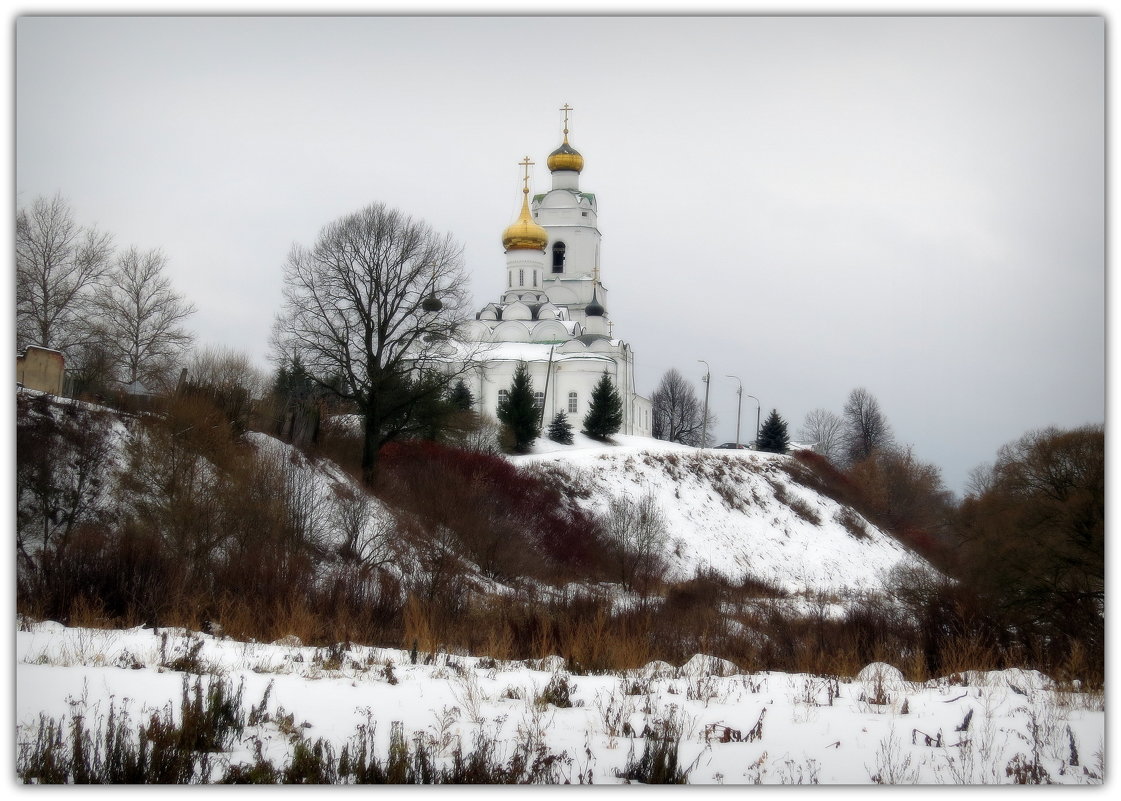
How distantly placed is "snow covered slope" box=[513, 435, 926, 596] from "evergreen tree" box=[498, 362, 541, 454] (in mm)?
878

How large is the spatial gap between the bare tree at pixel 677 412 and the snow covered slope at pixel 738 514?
101 ft

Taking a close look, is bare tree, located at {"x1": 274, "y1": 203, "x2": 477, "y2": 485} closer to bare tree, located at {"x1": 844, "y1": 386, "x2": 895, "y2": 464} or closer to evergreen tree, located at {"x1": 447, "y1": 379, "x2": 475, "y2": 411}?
evergreen tree, located at {"x1": 447, "y1": 379, "x2": 475, "y2": 411}

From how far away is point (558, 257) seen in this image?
5934cm

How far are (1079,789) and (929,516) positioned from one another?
44.8 m

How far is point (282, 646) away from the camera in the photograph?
10.5 metres

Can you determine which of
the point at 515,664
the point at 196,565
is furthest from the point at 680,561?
the point at 515,664

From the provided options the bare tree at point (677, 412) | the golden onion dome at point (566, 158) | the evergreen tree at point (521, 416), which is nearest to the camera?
the evergreen tree at point (521, 416)

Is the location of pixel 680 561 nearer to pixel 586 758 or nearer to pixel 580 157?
pixel 586 758

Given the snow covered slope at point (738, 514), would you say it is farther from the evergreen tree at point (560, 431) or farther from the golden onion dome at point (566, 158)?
the golden onion dome at point (566, 158)

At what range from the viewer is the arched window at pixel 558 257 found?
5919cm

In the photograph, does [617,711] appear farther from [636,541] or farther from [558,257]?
[558,257]

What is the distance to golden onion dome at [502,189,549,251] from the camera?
54844 millimetres

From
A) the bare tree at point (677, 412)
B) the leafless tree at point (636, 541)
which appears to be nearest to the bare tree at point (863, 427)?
the bare tree at point (677, 412)

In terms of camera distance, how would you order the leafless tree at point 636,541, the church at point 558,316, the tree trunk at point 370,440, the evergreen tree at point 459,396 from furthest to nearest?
the church at point 558,316, the evergreen tree at point 459,396, the leafless tree at point 636,541, the tree trunk at point 370,440
